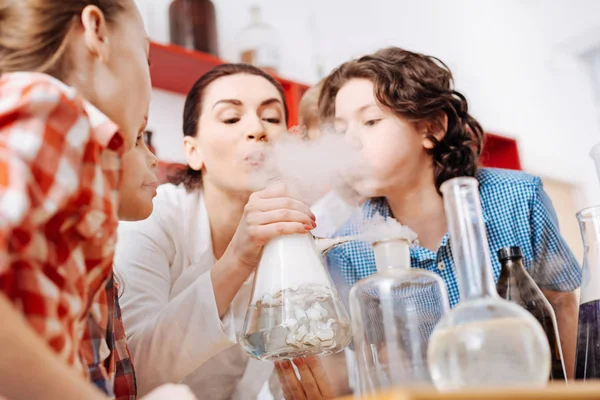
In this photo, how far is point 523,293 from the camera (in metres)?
0.98

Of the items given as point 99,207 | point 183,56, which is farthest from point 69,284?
point 183,56

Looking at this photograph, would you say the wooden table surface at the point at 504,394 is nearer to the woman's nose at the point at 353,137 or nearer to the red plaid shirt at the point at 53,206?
the red plaid shirt at the point at 53,206

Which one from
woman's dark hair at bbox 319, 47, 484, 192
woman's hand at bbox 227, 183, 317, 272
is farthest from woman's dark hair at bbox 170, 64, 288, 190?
woman's hand at bbox 227, 183, 317, 272

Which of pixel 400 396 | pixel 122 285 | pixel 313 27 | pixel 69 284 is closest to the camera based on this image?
pixel 400 396

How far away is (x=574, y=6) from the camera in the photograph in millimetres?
3594

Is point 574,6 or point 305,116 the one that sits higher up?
point 574,6

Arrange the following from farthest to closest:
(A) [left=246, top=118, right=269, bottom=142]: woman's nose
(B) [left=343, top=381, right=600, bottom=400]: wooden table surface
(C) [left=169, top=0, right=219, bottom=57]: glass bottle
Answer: (C) [left=169, top=0, right=219, bottom=57]: glass bottle < (A) [left=246, top=118, right=269, bottom=142]: woman's nose < (B) [left=343, top=381, right=600, bottom=400]: wooden table surface

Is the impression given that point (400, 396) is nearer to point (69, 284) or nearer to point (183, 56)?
point (69, 284)

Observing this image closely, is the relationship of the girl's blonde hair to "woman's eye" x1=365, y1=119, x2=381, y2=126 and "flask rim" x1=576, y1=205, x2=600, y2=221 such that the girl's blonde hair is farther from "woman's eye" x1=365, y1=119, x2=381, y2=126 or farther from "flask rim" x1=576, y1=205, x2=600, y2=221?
"woman's eye" x1=365, y1=119, x2=381, y2=126

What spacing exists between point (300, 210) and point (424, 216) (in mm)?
650

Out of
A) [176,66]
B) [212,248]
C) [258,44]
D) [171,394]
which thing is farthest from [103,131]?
[258,44]

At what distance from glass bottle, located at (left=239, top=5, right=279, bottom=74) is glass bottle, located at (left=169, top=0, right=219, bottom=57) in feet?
0.63

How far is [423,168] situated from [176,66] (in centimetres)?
110

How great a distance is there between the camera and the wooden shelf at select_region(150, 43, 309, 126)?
88.3 inches
